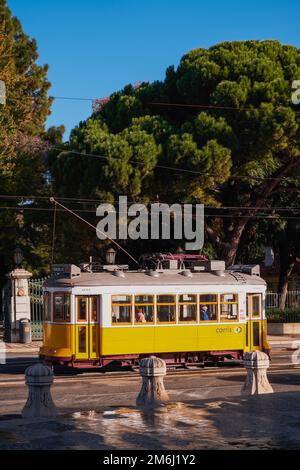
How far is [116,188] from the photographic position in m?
34.6

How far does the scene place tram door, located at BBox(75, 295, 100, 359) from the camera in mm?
22344

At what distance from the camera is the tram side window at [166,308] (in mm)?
23234

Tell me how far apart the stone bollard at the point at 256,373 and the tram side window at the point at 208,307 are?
19.4 feet

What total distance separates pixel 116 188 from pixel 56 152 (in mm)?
5923

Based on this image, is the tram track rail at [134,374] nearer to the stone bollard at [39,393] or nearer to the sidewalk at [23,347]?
the stone bollard at [39,393]

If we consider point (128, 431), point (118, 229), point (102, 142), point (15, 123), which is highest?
point (15, 123)

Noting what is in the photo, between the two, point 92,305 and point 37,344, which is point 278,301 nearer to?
point 37,344

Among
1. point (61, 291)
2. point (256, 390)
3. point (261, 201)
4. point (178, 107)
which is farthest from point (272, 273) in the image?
point (256, 390)

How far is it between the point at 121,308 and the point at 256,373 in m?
5.92

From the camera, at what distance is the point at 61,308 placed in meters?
22.6

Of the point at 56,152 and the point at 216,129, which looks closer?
the point at 216,129

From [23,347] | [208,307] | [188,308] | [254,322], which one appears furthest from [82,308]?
[23,347]

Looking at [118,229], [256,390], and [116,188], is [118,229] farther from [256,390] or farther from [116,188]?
[256,390]
